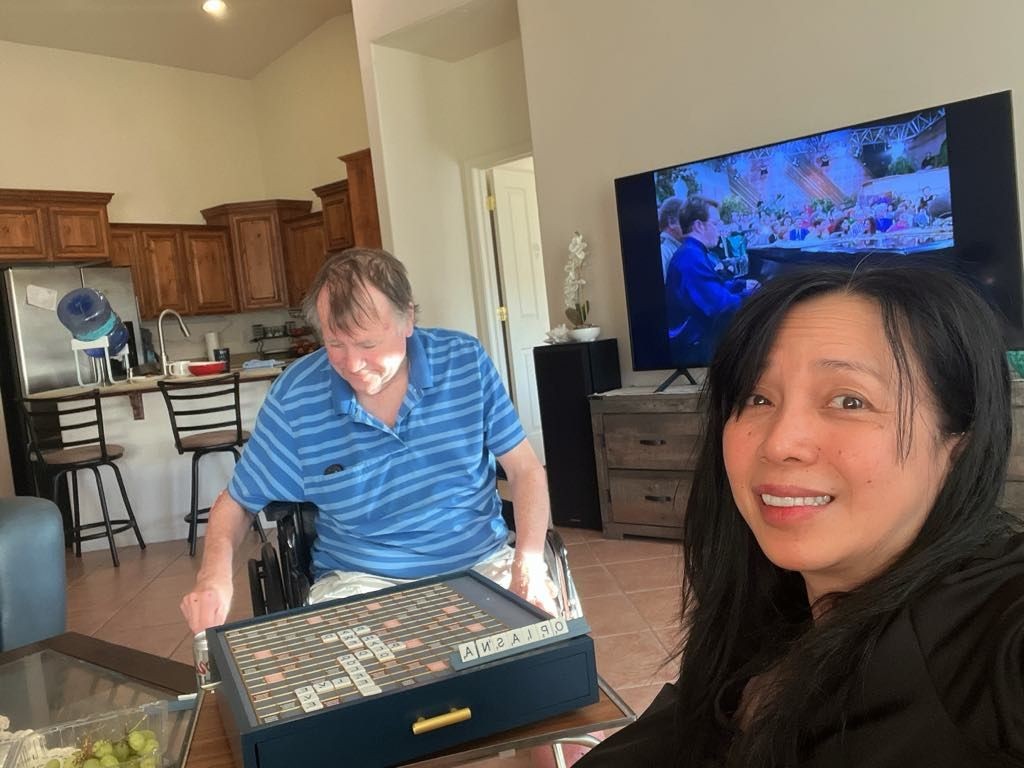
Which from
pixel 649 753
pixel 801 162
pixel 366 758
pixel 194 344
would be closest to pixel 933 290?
pixel 649 753

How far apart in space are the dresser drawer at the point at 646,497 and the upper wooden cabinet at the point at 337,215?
379cm

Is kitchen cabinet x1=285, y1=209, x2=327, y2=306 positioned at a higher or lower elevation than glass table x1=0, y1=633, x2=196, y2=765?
higher

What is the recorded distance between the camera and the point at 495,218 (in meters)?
5.70

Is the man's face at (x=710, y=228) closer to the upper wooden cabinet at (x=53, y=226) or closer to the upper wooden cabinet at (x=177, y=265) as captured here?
the upper wooden cabinet at (x=53, y=226)

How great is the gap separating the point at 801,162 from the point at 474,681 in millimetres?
2999

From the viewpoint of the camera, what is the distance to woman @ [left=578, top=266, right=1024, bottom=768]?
1.97ft

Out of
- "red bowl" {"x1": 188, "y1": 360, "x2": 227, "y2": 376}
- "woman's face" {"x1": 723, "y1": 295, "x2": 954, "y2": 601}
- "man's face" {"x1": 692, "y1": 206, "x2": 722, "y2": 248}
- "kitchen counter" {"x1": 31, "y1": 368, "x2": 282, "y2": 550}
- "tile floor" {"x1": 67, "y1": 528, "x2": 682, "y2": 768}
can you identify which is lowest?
"tile floor" {"x1": 67, "y1": 528, "x2": 682, "y2": 768}

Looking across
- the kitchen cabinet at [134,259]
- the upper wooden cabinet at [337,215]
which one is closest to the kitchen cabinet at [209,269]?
the kitchen cabinet at [134,259]

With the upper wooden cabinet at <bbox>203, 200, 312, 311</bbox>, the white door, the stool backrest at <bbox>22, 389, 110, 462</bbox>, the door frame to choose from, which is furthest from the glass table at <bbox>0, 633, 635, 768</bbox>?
the upper wooden cabinet at <bbox>203, 200, 312, 311</bbox>

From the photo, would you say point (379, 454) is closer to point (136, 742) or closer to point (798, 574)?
point (136, 742)

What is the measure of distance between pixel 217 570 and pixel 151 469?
3.70m

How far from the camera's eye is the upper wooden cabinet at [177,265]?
7.14 meters

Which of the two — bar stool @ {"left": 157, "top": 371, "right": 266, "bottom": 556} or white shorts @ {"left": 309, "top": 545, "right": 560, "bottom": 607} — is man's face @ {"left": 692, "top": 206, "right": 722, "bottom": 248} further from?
bar stool @ {"left": 157, "top": 371, "right": 266, "bottom": 556}

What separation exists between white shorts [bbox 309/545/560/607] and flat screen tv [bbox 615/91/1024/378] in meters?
1.44
